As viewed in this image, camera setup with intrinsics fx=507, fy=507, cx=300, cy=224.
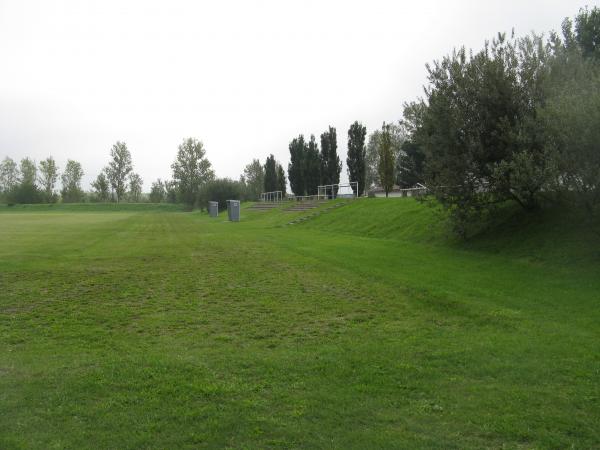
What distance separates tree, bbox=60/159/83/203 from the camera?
4788 inches

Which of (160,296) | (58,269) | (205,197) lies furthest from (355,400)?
(205,197)

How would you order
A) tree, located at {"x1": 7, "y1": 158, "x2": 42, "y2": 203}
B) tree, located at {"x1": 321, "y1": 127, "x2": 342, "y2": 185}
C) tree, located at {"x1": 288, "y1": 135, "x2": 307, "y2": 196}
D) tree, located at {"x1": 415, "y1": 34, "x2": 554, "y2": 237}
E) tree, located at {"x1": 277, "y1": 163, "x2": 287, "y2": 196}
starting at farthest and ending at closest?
tree, located at {"x1": 7, "y1": 158, "x2": 42, "y2": 203}
tree, located at {"x1": 277, "y1": 163, "x2": 287, "y2": 196}
tree, located at {"x1": 288, "y1": 135, "x2": 307, "y2": 196}
tree, located at {"x1": 321, "y1": 127, "x2": 342, "y2": 185}
tree, located at {"x1": 415, "y1": 34, "x2": 554, "y2": 237}

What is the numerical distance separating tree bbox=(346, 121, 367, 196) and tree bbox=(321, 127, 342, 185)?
4.95m

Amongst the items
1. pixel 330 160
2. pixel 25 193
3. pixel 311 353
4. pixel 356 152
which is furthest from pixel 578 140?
pixel 25 193

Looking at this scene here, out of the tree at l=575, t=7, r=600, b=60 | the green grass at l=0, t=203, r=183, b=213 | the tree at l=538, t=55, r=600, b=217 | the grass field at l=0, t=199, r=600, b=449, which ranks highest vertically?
the tree at l=575, t=7, r=600, b=60

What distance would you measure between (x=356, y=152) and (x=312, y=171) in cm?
741

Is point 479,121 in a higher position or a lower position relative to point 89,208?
higher

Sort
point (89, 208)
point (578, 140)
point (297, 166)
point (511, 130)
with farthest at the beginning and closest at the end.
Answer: point (89, 208), point (297, 166), point (511, 130), point (578, 140)

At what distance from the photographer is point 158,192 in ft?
415

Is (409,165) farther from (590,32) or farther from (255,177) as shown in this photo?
(255,177)

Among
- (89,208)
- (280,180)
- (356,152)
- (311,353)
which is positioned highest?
(356,152)

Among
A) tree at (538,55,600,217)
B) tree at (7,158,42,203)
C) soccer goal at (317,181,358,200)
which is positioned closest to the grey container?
soccer goal at (317,181,358,200)

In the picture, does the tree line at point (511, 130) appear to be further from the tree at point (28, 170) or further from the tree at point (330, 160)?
the tree at point (28, 170)

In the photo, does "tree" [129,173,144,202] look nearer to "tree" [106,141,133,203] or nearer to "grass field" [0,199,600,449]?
"tree" [106,141,133,203]
